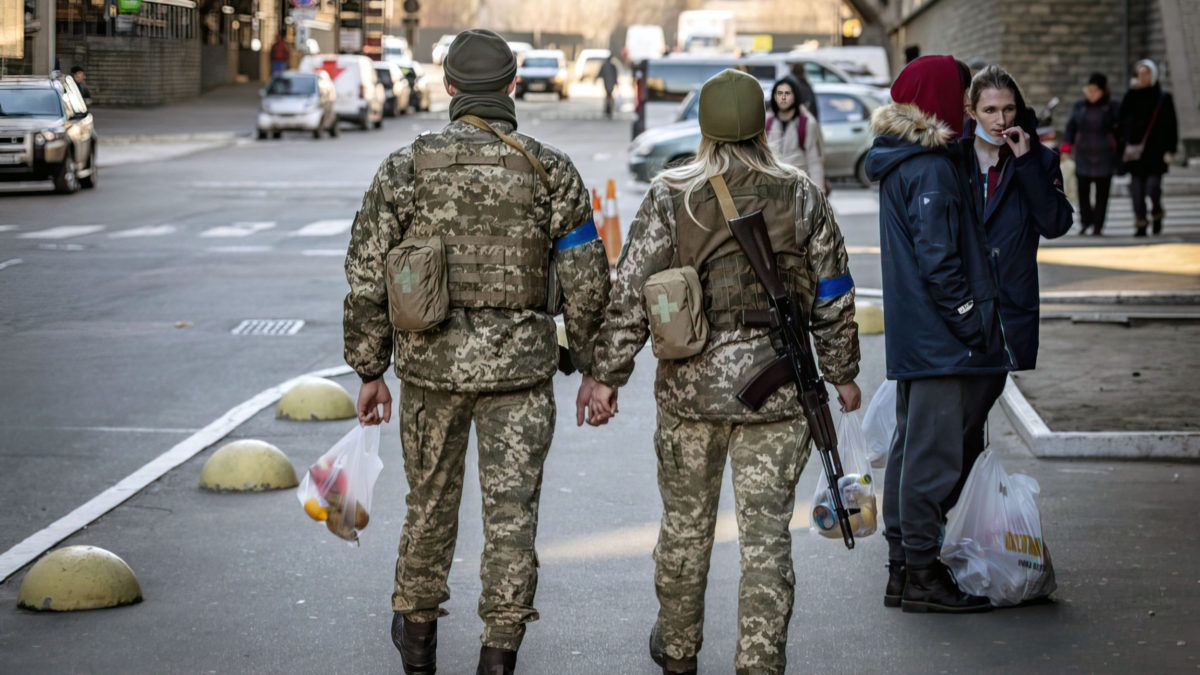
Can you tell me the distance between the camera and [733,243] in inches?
180

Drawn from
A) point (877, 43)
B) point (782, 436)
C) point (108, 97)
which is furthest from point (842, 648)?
point (877, 43)

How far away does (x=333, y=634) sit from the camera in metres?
5.27

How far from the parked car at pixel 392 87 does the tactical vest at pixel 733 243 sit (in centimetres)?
4548

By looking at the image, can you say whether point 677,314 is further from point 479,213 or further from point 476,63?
point 476,63

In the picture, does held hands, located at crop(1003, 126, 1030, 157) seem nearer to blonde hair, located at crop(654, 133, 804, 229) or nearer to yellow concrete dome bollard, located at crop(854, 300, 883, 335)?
blonde hair, located at crop(654, 133, 804, 229)

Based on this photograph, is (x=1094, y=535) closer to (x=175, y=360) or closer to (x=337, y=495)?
(x=337, y=495)

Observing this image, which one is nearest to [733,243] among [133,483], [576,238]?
[576,238]

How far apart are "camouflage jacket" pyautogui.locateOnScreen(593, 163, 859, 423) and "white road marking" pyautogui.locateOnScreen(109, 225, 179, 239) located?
1400cm

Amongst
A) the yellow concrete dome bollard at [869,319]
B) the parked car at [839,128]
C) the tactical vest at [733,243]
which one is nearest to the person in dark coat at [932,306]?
the tactical vest at [733,243]

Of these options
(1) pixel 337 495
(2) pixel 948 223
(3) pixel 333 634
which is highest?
(2) pixel 948 223

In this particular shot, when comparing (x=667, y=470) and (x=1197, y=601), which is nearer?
(x=667, y=470)

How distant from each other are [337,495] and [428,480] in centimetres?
38

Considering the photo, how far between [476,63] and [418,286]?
67 centimetres

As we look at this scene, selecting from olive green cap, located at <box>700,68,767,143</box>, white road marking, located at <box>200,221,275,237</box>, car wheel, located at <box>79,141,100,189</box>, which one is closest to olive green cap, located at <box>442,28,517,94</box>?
olive green cap, located at <box>700,68,767,143</box>
